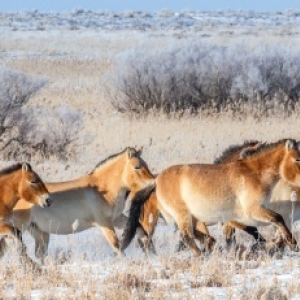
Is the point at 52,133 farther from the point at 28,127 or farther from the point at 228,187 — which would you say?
the point at 228,187

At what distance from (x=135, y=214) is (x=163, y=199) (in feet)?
1.21

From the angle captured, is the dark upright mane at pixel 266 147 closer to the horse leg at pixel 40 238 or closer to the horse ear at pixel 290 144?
the horse ear at pixel 290 144

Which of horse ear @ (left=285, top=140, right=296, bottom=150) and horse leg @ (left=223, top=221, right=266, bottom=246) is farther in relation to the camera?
horse leg @ (left=223, top=221, right=266, bottom=246)

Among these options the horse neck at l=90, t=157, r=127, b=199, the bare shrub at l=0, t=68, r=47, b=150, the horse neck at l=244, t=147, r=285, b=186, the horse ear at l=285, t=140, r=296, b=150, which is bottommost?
the bare shrub at l=0, t=68, r=47, b=150

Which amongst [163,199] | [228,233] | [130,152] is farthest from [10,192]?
[228,233]

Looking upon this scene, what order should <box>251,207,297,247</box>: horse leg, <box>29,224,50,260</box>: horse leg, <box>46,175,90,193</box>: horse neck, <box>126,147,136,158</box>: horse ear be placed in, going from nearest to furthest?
<box>251,207,297,247</box>: horse leg, <box>29,224,50,260</box>: horse leg, <box>126,147,136,158</box>: horse ear, <box>46,175,90,193</box>: horse neck

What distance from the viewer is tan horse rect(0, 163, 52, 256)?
8.79m

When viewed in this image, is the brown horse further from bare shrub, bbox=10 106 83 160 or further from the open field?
bare shrub, bbox=10 106 83 160

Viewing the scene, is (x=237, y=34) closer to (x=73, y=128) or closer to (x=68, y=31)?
(x=68, y=31)

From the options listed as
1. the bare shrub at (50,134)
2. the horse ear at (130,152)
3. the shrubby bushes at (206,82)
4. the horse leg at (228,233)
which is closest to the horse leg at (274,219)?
the horse leg at (228,233)

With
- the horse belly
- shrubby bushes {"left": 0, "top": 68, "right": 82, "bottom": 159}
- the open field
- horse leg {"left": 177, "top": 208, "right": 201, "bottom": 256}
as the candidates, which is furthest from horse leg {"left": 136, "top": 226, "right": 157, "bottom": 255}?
shrubby bushes {"left": 0, "top": 68, "right": 82, "bottom": 159}

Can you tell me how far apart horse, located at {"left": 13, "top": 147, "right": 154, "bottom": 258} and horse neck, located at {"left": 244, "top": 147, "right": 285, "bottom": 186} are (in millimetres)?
1215

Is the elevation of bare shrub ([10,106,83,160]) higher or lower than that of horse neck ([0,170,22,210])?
lower

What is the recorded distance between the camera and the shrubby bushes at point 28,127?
16172 mm
